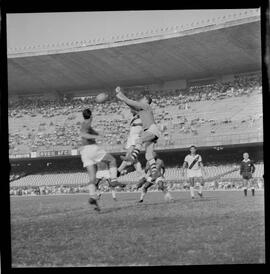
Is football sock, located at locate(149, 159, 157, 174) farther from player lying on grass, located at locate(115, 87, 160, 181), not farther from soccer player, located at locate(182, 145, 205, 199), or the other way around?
soccer player, located at locate(182, 145, 205, 199)

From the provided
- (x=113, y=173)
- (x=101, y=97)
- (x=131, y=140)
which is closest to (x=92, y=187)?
(x=113, y=173)

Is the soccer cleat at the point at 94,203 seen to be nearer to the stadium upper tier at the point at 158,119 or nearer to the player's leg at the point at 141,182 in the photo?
the player's leg at the point at 141,182

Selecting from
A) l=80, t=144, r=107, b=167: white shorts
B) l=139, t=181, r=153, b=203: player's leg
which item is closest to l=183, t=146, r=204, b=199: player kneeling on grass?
l=139, t=181, r=153, b=203: player's leg

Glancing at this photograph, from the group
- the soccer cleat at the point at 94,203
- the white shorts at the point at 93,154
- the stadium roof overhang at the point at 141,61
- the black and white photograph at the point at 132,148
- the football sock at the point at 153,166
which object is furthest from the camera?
the stadium roof overhang at the point at 141,61

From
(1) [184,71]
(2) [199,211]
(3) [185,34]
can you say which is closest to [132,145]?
(2) [199,211]

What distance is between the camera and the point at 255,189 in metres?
9.80

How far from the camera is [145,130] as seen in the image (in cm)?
958

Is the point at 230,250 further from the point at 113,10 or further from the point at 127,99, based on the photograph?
the point at 113,10

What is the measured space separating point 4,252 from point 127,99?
9.86ft

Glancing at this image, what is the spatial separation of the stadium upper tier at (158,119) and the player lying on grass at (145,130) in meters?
0.13

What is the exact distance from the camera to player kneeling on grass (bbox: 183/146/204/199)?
962cm

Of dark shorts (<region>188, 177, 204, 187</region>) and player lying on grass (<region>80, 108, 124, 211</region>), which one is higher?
player lying on grass (<region>80, 108, 124, 211</region>)

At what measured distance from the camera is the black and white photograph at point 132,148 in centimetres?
870

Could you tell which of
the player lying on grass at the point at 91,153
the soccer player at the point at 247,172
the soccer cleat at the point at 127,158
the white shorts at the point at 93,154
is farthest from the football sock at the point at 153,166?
the soccer player at the point at 247,172
